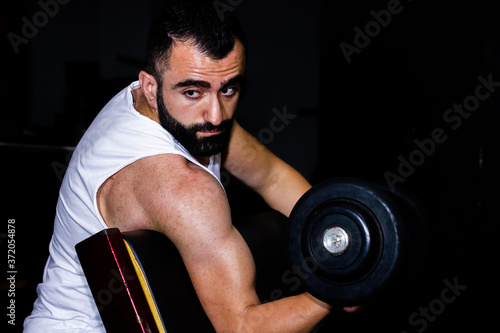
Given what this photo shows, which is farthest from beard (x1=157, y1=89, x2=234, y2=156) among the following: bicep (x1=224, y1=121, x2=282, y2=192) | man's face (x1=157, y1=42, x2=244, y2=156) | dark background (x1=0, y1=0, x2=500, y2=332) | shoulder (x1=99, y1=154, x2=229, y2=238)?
dark background (x1=0, y1=0, x2=500, y2=332)

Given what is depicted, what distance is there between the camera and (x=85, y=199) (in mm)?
1079

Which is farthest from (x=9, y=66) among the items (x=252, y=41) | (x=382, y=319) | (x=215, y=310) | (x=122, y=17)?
(x=215, y=310)

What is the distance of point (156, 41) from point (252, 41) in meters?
2.31

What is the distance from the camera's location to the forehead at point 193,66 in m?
1.10

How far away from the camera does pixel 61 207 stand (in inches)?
46.3

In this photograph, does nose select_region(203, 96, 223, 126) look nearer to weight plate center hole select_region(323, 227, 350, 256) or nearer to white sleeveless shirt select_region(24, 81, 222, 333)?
white sleeveless shirt select_region(24, 81, 222, 333)

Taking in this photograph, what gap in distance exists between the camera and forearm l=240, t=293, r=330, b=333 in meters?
0.95

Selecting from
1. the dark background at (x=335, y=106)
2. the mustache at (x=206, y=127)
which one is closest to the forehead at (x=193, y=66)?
the mustache at (x=206, y=127)

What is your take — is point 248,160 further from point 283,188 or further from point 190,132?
point 190,132

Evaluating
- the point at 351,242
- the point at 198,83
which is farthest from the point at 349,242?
the point at 198,83

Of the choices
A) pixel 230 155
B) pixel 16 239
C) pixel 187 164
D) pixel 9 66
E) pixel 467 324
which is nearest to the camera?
pixel 187 164

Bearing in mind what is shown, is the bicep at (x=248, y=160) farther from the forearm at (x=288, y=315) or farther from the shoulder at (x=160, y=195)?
the forearm at (x=288, y=315)

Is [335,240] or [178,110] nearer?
[335,240]

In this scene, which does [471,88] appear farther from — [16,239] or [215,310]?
[16,239]
